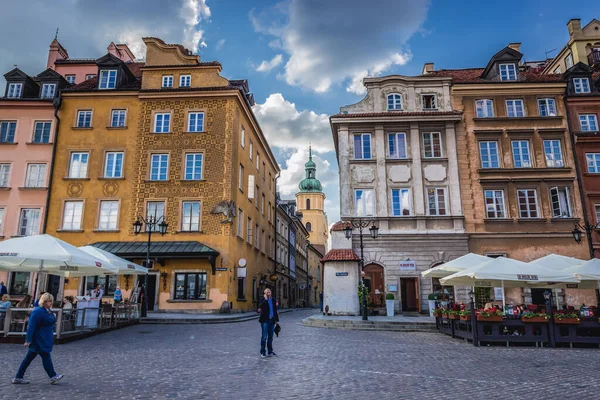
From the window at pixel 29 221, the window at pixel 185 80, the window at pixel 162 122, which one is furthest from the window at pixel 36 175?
the window at pixel 185 80

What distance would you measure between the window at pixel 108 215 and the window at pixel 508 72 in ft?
88.1

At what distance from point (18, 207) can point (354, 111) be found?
2323 centimetres

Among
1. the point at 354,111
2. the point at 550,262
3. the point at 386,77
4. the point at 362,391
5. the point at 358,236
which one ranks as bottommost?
the point at 362,391

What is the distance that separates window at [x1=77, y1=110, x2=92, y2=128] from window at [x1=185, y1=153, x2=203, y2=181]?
765 cm

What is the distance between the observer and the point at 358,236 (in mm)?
26562

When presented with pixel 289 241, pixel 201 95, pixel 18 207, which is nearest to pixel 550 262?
pixel 201 95

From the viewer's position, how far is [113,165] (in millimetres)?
30219

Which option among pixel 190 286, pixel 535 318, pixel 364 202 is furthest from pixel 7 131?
pixel 535 318

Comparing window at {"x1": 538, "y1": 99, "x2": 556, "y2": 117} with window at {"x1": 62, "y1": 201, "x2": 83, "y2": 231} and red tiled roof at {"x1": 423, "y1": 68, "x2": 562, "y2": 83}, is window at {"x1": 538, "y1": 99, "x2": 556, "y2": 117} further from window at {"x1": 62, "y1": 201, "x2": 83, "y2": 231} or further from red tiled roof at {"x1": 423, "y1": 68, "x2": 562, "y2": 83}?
window at {"x1": 62, "y1": 201, "x2": 83, "y2": 231}

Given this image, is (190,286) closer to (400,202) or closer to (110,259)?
(110,259)

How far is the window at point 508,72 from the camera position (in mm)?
29406

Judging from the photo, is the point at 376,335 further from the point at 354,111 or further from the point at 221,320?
the point at 354,111

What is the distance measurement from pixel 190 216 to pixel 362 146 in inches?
469

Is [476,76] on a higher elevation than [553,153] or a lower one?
higher
